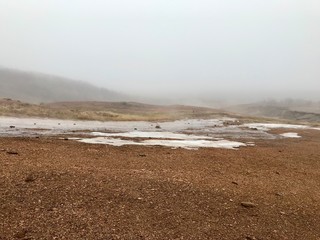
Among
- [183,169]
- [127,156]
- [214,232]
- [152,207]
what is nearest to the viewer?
[214,232]

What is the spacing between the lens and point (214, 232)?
11.5m

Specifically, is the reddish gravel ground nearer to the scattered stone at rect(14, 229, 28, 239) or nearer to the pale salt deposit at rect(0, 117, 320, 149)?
the scattered stone at rect(14, 229, 28, 239)

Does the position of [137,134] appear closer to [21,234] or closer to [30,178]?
[30,178]

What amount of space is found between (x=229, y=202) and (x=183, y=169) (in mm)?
4636

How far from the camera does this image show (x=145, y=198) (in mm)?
13375

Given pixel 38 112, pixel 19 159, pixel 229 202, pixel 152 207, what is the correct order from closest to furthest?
pixel 152 207, pixel 229 202, pixel 19 159, pixel 38 112

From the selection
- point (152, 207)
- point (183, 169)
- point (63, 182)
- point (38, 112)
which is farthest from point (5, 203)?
point (38, 112)

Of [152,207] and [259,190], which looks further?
[259,190]

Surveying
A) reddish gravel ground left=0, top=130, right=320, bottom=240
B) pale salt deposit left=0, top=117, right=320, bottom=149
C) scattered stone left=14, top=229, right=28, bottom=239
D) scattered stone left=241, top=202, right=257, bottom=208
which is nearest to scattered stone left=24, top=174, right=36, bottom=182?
reddish gravel ground left=0, top=130, right=320, bottom=240

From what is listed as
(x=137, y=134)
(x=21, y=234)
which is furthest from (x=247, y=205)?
(x=137, y=134)

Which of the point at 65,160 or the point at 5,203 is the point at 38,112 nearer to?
the point at 65,160

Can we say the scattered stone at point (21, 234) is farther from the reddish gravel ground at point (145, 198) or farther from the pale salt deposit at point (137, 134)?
the pale salt deposit at point (137, 134)

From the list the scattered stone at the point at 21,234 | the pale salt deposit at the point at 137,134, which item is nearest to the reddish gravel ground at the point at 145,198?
the scattered stone at the point at 21,234

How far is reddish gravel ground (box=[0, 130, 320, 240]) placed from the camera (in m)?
11.0
